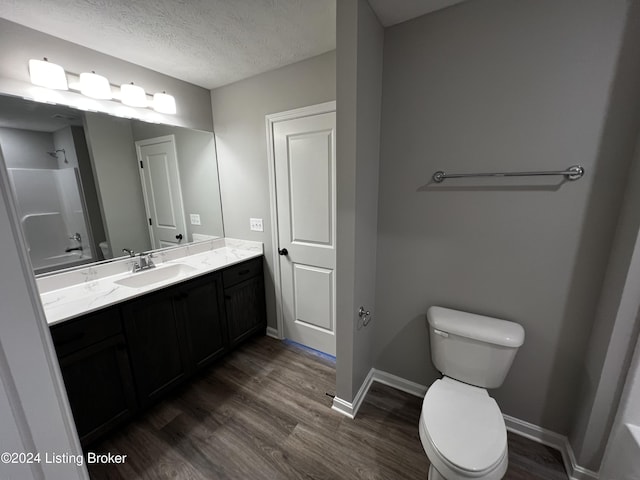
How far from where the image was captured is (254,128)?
221 centimetres

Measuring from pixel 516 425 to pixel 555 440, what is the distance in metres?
0.18

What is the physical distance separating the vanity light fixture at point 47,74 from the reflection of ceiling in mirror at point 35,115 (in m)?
0.12

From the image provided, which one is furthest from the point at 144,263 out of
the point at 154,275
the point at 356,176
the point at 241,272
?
the point at 356,176

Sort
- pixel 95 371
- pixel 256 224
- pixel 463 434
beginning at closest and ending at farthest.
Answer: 1. pixel 463 434
2. pixel 95 371
3. pixel 256 224

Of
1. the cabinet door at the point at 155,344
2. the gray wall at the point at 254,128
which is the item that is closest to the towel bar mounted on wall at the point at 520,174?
the gray wall at the point at 254,128

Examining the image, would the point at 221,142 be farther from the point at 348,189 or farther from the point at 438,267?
the point at 438,267

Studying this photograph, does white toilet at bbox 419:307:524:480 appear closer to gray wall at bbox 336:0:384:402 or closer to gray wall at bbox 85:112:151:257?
gray wall at bbox 336:0:384:402

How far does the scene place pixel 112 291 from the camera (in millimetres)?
1595

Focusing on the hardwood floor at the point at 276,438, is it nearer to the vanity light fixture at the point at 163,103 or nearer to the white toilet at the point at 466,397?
the white toilet at the point at 466,397

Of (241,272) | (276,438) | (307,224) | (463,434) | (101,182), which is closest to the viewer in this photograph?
(463,434)

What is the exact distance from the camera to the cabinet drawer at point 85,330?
4.07ft

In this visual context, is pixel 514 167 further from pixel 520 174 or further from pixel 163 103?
pixel 163 103

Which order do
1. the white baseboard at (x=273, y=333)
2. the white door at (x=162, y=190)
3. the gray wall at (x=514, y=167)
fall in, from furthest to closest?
the white baseboard at (x=273, y=333) → the white door at (x=162, y=190) → the gray wall at (x=514, y=167)

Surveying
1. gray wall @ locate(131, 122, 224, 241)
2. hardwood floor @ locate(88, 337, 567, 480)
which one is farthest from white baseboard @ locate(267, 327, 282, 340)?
gray wall @ locate(131, 122, 224, 241)
